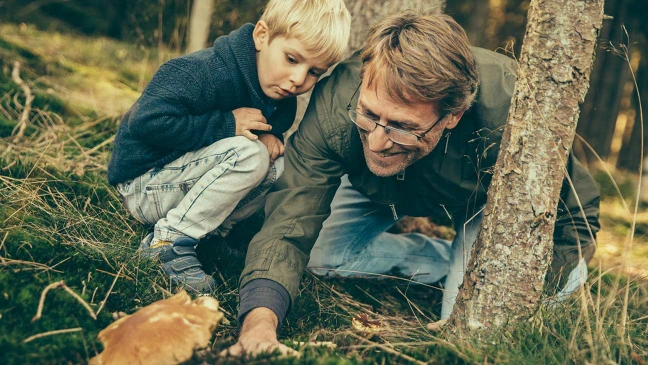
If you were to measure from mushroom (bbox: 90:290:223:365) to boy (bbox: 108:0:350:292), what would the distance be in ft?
2.46

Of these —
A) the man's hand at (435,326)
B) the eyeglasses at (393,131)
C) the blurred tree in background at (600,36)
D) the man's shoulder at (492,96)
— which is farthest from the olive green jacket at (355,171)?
the blurred tree in background at (600,36)

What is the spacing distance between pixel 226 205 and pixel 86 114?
2190 mm

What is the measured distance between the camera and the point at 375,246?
362 centimetres

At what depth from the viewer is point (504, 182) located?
84.9 inches

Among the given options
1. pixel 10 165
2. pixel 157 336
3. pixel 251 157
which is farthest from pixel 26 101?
pixel 157 336

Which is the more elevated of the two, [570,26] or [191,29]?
[570,26]

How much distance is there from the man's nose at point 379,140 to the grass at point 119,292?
807 mm

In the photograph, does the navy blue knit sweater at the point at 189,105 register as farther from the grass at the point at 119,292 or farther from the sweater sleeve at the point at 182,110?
the grass at the point at 119,292

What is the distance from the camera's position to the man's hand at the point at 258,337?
6.26ft

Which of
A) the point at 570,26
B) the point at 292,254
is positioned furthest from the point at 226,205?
the point at 570,26

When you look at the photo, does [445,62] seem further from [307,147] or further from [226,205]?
[226,205]

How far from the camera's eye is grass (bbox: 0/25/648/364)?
1965 millimetres

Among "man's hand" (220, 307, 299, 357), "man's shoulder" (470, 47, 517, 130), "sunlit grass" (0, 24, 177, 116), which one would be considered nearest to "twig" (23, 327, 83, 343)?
"man's hand" (220, 307, 299, 357)

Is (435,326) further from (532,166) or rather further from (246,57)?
(246,57)
